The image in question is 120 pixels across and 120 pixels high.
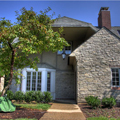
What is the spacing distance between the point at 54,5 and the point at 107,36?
4105 millimetres

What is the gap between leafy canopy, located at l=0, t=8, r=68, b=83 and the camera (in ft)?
21.2

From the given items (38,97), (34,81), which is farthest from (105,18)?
(38,97)

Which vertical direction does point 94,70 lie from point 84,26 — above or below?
below

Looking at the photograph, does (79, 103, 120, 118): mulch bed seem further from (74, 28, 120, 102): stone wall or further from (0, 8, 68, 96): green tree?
(0, 8, 68, 96): green tree

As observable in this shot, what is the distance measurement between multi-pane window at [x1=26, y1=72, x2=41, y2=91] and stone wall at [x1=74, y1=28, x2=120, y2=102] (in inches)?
161

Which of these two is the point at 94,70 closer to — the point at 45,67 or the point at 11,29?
the point at 45,67

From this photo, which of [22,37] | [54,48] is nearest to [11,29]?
[22,37]

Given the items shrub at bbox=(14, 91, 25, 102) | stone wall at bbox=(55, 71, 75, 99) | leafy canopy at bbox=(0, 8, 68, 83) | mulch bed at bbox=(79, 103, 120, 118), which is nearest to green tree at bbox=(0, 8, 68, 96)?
leafy canopy at bbox=(0, 8, 68, 83)

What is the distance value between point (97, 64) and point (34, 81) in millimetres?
5521

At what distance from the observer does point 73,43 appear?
13.6 m

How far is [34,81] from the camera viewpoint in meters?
11.9

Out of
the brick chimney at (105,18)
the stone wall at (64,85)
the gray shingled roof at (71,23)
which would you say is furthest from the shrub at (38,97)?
the brick chimney at (105,18)

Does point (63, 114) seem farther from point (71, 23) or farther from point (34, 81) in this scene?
point (71, 23)

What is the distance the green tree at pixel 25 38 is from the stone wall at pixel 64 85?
5693 millimetres
